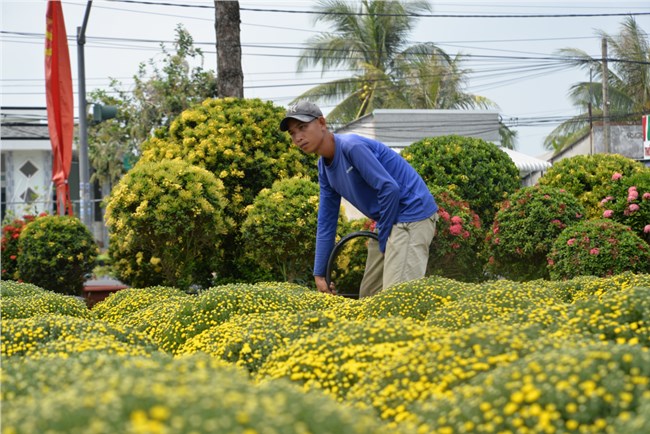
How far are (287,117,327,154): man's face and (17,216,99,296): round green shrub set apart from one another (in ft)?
20.4

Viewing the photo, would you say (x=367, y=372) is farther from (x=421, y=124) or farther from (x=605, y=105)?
(x=605, y=105)

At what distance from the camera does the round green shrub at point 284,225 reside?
942 cm

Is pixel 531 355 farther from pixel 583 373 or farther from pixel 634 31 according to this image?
pixel 634 31

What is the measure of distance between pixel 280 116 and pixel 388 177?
4785 mm

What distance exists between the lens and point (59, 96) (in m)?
13.0

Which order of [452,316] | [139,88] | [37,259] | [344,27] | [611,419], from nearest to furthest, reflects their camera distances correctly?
[611,419] → [452,316] → [37,259] → [139,88] → [344,27]

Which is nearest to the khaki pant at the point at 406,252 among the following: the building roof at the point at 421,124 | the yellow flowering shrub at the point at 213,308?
the yellow flowering shrub at the point at 213,308

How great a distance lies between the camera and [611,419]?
2.59m

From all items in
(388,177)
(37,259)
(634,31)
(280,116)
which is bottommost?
(37,259)

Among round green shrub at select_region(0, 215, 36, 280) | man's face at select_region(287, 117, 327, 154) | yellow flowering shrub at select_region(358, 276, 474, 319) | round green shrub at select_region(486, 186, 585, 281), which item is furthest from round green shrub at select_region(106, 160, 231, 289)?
yellow flowering shrub at select_region(358, 276, 474, 319)

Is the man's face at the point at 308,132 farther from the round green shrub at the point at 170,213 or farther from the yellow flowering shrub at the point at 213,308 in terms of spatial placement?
the round green shrub at the point at 170,213

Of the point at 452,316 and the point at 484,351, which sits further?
the point at 452,316

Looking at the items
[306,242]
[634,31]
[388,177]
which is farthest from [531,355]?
[634,31]

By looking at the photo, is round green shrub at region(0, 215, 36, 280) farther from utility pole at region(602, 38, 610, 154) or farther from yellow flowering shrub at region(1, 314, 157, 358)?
utility pole at region(602, 38, 610, 154)
